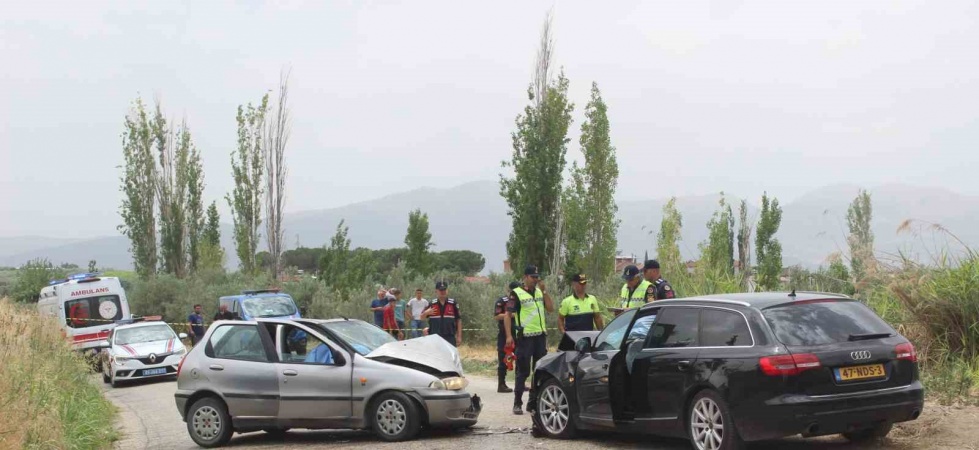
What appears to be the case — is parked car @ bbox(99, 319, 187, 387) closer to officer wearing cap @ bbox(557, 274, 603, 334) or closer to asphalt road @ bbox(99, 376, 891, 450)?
asphalt road @ bbox(99, 376, 891, 450)

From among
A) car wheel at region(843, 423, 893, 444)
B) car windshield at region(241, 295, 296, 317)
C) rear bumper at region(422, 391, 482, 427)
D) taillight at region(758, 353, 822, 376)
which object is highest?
car windshield at region(241, 295, 296, 317)

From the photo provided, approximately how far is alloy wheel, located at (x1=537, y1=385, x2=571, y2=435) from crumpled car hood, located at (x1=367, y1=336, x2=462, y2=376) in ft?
4.43

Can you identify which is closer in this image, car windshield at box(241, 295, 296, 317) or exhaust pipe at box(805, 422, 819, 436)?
exhaust pipe at box(805, 422, 819, 436)

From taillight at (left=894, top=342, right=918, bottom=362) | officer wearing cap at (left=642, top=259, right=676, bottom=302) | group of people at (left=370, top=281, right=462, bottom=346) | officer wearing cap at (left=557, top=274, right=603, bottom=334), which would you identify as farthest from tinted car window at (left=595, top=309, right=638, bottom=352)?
group of people at (left=370, top=281, right=462, bottom=346)

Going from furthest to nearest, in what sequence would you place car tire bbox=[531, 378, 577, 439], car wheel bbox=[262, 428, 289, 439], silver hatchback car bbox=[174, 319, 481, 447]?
car wheel bbox=[262, 428, 289, 439]
silver hatchback car bbox=[174, 319, 481, 447]
car tire bbox=[531, 378, 577, 439]

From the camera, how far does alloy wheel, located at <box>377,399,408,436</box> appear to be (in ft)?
38.6

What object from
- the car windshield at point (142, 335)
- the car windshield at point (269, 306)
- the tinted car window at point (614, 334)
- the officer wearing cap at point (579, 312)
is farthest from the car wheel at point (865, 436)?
the car windshield at point (142, 335)

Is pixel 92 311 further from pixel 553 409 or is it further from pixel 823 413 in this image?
pixel 823 413

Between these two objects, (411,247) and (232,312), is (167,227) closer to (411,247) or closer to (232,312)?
(411,247)

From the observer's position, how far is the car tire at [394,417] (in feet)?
38.5

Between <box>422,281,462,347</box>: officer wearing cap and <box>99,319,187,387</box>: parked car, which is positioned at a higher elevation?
<box>422,281,462,347</box>: officer wearing cap

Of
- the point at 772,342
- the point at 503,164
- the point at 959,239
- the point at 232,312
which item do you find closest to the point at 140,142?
the point at 503,164

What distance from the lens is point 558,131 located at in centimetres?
3331

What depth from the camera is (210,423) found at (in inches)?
500
